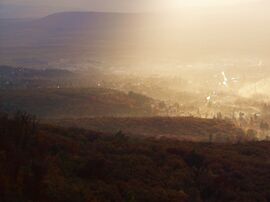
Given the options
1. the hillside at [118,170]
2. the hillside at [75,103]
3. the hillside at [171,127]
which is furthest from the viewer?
the hillside at [75,103]

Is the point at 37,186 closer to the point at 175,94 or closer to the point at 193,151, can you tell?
the point at 193,151

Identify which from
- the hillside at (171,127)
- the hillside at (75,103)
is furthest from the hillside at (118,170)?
the hillside at (75,103)

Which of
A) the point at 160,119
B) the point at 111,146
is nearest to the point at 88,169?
the point at 111,146

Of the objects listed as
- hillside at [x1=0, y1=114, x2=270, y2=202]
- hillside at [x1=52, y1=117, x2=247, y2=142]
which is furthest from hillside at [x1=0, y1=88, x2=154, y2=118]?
hillside at [x1=0, y1=114, x2=270, y2=202]

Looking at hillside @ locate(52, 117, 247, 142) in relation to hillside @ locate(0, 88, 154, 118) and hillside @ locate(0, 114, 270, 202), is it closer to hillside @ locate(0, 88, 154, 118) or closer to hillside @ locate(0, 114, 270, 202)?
hillside @ locate(0, 88, 154, 118)

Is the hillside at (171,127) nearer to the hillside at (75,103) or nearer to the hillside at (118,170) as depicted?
the hillside at (75,103)

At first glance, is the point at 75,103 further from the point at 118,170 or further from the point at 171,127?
the point at 118,170
